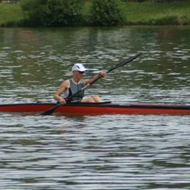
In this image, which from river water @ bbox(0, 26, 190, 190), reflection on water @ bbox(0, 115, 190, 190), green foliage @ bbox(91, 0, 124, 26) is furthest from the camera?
green foliage @ bbox(91, 0, 124, 26)

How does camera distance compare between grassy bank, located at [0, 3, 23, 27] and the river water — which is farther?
grassy bank, located at [0, 3, 23, 27]

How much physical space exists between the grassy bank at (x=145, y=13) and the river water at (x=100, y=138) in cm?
4724

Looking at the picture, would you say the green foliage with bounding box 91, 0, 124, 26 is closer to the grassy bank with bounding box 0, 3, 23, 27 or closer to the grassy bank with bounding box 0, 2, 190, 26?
the grassy bank with bounding box 0, 2, 190, 26

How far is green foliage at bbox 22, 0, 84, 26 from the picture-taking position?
315 feet

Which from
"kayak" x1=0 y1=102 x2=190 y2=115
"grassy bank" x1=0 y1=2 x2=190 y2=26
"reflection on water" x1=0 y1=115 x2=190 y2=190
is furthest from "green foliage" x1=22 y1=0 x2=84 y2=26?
"reflection on water" x1=0 y1=115 x2=190 y2=190

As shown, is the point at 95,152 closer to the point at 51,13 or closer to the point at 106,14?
the point at 106,14

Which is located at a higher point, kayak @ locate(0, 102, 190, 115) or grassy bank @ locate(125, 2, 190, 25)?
kayak @ locate(0, 102, 190, 115)

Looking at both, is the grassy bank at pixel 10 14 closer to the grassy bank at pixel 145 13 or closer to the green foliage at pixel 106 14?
the grassy bank at pixel 145 13

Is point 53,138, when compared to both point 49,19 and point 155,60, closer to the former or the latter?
point 155,60

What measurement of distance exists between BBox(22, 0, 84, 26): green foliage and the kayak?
231ft

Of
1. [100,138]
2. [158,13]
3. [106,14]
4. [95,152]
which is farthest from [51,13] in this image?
[95,152]

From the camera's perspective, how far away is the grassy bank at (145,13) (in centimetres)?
9075

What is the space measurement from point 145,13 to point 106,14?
4.46m

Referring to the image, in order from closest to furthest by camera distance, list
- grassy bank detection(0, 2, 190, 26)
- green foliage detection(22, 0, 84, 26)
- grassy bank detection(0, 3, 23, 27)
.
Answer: grassy bank detection(0, 2, 190, 26)
grassy bank detection(0, 3, 23, 27)
green foliage detection(22, 0, 84, 26)
